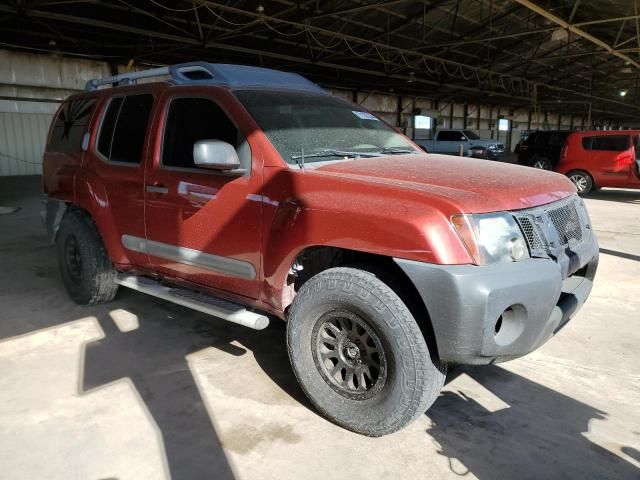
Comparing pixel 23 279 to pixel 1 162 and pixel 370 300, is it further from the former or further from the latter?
pixel 1 162

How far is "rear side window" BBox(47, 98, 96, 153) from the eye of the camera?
14.3ft

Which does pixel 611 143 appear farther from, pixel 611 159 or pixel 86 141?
pixel 86 141

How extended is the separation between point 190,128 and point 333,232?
1520 mm

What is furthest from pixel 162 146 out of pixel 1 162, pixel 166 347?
pixel 1 162

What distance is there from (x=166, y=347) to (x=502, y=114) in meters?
39.3

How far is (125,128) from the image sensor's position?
3.90 metres

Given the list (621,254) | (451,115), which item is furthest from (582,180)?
(451,115)

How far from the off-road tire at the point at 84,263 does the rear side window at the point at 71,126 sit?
2.11 feet

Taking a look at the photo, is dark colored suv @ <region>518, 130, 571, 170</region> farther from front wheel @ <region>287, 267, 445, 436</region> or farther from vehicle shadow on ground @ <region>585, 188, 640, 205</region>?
front wheel @ <region>287, 267, 445, 436</region>

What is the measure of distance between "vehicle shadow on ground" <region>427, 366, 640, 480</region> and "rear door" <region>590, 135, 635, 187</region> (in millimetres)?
10637

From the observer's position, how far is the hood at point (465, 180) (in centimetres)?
238

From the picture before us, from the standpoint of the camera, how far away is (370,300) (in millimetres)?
2408

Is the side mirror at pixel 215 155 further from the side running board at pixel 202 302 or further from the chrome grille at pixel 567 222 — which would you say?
the chrome grille at pixel 567 222

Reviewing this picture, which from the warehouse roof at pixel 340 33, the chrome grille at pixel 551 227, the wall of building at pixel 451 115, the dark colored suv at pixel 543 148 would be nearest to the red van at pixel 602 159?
the dark colored suv at pixel 543 148
